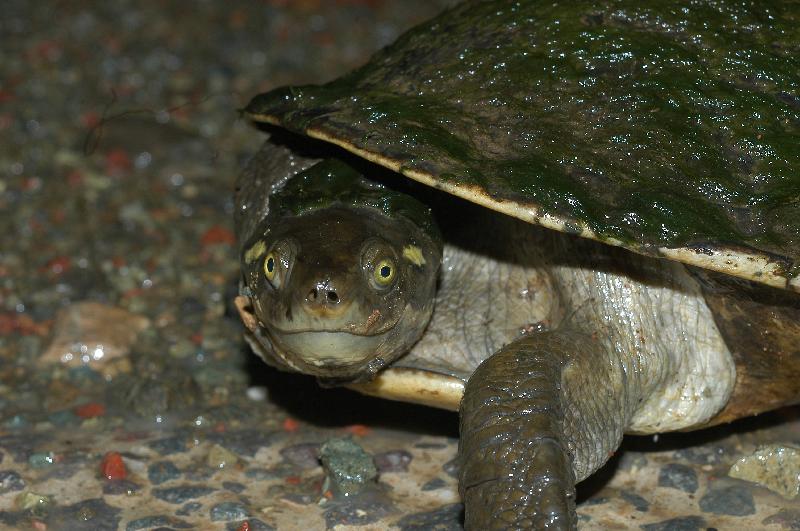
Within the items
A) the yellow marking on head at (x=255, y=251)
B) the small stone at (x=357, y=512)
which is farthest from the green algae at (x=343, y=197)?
the small stone at (x=357, y=512)

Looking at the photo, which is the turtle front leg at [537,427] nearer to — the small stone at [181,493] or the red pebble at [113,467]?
the small stone at [181,493]

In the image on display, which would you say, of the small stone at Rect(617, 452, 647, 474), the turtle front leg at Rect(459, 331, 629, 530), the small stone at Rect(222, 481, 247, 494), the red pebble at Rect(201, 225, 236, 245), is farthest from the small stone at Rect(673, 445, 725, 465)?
the red pebble at Rect(201, 225, 236, 245)

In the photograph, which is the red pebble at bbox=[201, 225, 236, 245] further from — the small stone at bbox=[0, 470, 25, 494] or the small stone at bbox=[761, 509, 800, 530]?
the small stone at bbox=[761, 509, 800, 530]

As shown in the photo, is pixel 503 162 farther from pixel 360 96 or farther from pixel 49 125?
pixel 49 125

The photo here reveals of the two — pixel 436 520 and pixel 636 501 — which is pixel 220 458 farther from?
pixel 636 501

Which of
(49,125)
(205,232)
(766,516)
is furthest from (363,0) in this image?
(766,516)

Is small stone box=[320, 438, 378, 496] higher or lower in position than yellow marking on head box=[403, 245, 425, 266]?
lower
